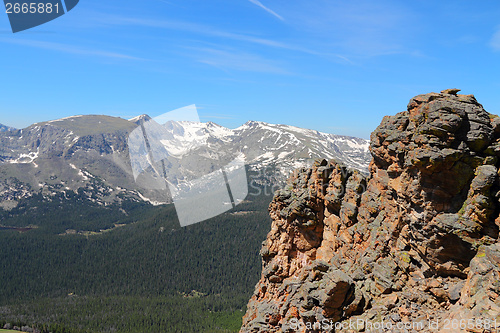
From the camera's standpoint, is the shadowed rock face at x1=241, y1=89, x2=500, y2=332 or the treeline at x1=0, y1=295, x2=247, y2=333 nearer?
the shadowed rock face at x1=241, y1=89, x2=500, y2=332

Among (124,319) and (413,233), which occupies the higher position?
(413,233)

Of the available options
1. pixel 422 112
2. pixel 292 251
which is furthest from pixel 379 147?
pixel 292 251

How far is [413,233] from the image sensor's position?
22234 millimetres

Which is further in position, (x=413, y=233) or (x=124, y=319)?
(x=124, y=319)

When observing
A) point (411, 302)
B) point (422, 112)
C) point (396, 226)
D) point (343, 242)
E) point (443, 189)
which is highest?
point (422, 112)

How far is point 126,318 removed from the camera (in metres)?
183

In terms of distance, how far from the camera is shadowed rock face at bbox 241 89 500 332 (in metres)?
19.9

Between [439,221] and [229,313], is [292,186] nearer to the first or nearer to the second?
[439,221]

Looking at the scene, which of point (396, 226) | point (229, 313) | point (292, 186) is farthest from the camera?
point (229, 313)

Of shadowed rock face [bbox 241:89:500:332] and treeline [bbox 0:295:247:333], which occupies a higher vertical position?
shadowed rock face [bbox 241:89:500:332]

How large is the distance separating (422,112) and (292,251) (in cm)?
1840

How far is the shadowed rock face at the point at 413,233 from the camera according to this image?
65.3 ft

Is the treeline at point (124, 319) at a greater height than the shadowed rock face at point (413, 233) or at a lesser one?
lesser

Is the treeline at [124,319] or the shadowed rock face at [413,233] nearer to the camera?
the shadowed rock face at [413,233]
